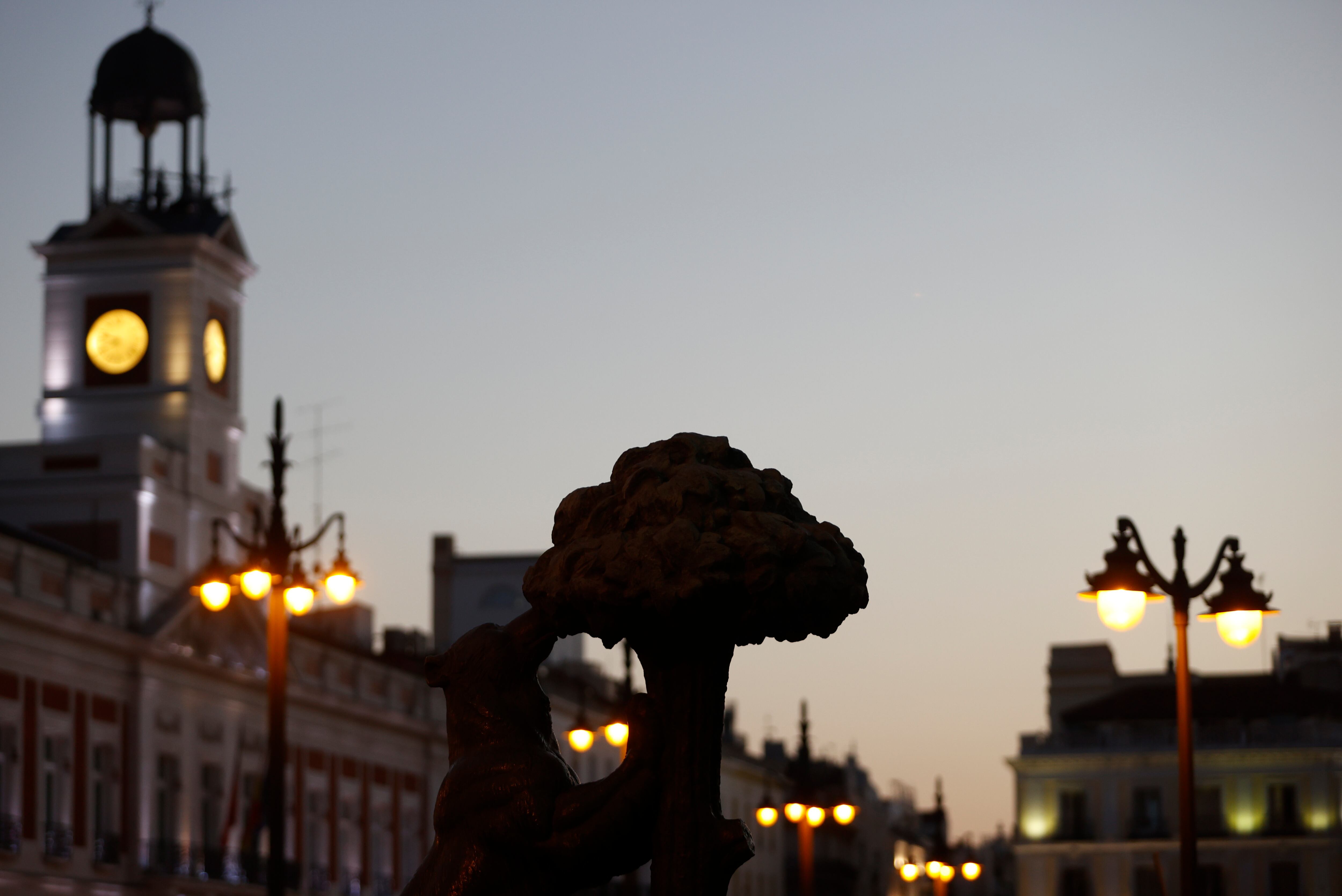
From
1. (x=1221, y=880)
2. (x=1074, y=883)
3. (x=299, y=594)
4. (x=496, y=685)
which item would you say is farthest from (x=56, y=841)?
(x=1221, y=880)

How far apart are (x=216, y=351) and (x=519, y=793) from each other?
4269 cm

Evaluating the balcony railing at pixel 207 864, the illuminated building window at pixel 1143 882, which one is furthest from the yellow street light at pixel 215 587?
the illuminated building window at pixel 1143 882

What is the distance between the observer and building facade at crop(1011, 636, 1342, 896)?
65.4m

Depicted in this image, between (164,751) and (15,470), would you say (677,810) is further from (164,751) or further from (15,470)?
(15,470)

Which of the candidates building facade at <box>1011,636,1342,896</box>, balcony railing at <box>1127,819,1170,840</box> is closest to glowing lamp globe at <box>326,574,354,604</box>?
building facade at <box>1011,636,1342,896</box>

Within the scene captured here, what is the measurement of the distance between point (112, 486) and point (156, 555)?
59.1 inches

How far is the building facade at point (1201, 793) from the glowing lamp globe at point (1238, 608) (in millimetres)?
51014

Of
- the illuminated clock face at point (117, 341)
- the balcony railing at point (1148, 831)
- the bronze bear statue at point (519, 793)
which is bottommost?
the bronze bear statue at point (519, 793)

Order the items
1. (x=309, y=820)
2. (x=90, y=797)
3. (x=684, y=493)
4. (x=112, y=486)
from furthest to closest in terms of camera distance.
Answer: (x=309, y=820) → (x=112, y=486) → (x=90, y=797) → (x=684, y=493)

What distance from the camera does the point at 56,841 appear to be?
115 feet

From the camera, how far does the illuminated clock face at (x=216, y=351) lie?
4659cm

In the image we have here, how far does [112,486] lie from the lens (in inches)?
1617

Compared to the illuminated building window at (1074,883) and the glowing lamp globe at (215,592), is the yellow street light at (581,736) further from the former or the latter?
the illuminated building window at (1074,883)

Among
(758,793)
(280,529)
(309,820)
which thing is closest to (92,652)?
→ (309,820)
